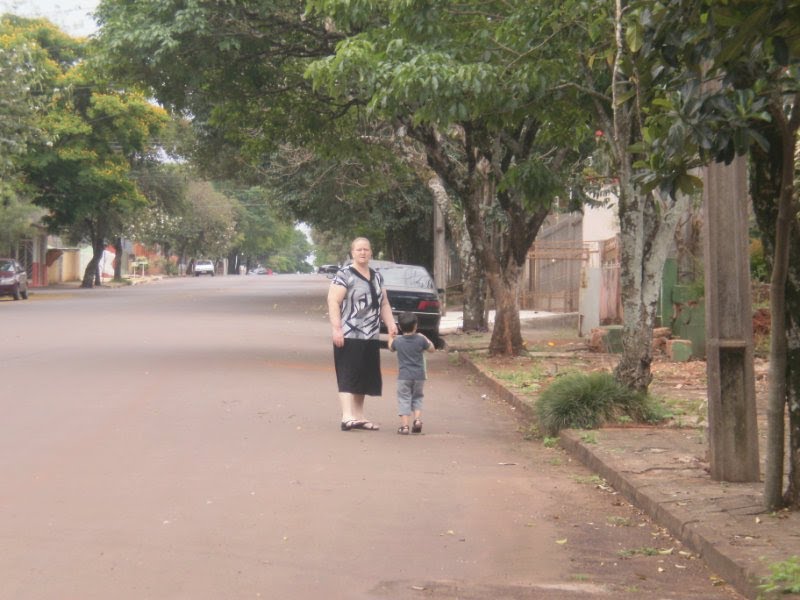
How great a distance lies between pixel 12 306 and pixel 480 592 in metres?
31.5

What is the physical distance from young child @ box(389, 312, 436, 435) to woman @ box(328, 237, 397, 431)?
5.9 inches

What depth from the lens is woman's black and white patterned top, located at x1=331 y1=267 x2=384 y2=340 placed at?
35.7 ft

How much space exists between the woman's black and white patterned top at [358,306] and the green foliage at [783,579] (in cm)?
605

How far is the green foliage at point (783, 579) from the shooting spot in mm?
4895

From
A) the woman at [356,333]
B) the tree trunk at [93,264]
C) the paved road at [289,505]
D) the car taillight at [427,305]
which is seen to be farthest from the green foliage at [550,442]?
the tree trunk at [93,264]

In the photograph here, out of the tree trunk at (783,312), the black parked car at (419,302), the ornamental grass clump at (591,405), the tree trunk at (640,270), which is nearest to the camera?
the tree trunk at (783,312)

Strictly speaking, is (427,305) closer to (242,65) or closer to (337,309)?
(242,65)

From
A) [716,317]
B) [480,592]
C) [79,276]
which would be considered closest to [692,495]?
[716,317]

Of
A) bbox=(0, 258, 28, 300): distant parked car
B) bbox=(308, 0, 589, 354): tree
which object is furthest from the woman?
bbox=(0, 258, 28, 300): distant parked car

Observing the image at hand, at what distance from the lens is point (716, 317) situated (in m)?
7.55

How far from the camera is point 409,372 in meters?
10.7

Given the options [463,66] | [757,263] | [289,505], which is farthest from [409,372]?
[757,263]

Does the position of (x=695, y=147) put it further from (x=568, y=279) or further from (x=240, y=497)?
(x=568, y=279)

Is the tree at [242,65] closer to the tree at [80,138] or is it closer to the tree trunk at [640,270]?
the tree trunk at [640,270]
